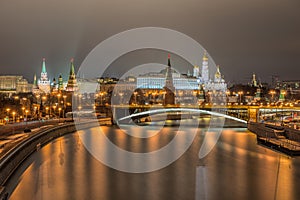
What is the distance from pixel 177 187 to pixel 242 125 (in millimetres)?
11849

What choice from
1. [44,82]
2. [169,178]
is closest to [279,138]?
[169,178]

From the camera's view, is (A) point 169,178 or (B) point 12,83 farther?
(B) point 12,83

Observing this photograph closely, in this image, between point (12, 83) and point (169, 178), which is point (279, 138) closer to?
point (169, 178)

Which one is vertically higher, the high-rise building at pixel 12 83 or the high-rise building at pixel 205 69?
the high-rise building at pixel 205 69

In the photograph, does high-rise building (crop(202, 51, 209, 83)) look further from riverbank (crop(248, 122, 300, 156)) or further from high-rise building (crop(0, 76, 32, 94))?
riverbank (crop(248, 122, 300, 156))

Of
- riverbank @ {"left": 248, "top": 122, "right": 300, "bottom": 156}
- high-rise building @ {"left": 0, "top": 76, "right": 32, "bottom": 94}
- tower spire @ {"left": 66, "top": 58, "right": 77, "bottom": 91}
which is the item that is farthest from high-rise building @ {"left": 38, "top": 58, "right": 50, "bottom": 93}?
riverbank @ {"left": 248, "top": 122, "right": 300, "bottom": 156}

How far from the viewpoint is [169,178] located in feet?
24.1

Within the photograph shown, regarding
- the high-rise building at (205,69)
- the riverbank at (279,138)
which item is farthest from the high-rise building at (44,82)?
the riverbank at (279,138)

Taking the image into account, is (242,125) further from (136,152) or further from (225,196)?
(225,196)

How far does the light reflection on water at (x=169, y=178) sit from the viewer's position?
621 centimetres

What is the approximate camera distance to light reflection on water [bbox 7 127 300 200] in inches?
244

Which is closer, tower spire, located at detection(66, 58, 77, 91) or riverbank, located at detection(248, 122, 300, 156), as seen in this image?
riverbank, located at detection(248, 122, 300, 156)

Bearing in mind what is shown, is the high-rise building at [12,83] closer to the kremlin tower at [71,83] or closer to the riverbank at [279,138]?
the kremlin tower at [71,83]

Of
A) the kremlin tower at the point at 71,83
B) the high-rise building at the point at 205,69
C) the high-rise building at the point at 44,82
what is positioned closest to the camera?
the kremlin tower at the point at 71,83
